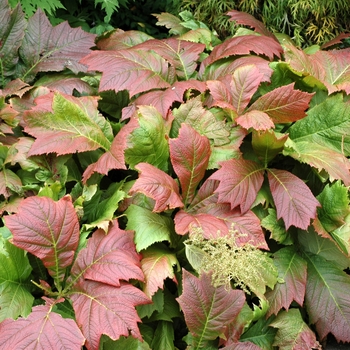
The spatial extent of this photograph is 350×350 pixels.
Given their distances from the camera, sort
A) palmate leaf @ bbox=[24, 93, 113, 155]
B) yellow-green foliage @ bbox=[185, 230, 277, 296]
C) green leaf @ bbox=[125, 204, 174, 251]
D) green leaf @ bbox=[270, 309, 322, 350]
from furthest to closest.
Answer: palmate leaf @ bbox=[24, 93, 113, 155] → green leaf @ bbox=[270, 309, 322, 350] → green leaf @ bbox=[125, 204, 174, 251] → yellow-green foliage @ bbox=[185, 230, 277, 296]

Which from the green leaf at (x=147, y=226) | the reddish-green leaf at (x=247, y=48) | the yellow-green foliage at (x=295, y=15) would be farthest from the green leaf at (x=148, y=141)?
the yellow-green foliage at (x=295, y=15)

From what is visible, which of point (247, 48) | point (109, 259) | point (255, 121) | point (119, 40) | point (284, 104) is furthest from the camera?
point (119, 40)

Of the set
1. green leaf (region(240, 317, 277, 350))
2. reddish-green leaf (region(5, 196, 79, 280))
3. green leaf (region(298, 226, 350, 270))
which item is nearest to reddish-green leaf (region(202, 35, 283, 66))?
green leaf (region(298, 226, 350, 270))

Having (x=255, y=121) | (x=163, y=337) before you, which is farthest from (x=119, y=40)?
(x=163, y=337)

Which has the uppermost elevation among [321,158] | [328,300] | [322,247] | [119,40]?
[119,40]

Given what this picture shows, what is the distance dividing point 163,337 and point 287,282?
563mm

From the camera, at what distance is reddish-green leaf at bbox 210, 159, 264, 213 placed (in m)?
2.01

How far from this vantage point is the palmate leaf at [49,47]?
2.56 meters

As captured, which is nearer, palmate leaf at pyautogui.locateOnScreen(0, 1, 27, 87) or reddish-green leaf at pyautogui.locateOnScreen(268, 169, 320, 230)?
reddish-green leaf at pyautogui.locateOnScreen(268, 169, 320, 230)

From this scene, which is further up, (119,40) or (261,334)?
(119,40)

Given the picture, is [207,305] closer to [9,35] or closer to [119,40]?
[119,40]

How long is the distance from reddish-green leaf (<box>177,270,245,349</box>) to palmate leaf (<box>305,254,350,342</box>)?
42cm

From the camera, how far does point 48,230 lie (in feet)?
5.88

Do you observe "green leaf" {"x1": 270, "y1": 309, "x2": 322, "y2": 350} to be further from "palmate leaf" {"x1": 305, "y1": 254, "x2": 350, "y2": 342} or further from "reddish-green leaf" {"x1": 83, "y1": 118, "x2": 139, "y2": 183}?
"reddish-green leaf" {"x1": 83, "y1": 118, "x2": 139, "y2": 183}
